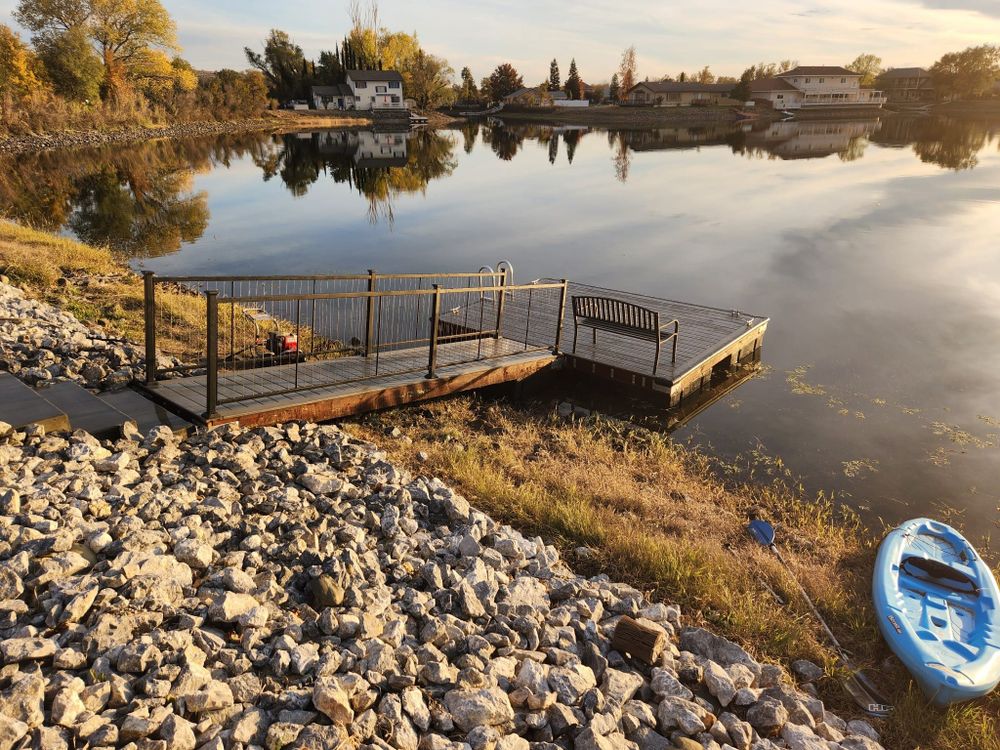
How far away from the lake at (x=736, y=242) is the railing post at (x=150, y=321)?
7.64 metres

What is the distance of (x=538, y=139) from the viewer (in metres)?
78.2

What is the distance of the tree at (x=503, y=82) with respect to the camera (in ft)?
431

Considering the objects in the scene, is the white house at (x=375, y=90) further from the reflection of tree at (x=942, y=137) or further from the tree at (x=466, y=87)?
the reflection of tree at (x=942, y=137)

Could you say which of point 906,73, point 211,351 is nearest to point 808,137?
point 211,351

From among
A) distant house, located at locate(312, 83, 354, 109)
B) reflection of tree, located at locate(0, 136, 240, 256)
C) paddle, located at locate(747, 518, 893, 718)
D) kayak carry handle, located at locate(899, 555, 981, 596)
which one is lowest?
paddle, located at locate(747, 518, 893, 718)

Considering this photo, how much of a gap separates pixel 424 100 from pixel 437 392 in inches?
4393

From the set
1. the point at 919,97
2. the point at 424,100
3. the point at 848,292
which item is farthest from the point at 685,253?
the point at 919,97

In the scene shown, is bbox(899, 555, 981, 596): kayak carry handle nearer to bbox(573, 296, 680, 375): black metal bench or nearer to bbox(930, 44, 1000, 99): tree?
bbox(573, 296, 680, 375): black metal bench

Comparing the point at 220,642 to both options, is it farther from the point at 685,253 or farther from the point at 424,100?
the point at 424,100

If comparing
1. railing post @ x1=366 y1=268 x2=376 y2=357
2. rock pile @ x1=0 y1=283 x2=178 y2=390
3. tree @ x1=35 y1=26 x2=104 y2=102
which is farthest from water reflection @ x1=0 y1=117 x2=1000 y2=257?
railing post @ x1=366 y1=268 x2=376 y2=357

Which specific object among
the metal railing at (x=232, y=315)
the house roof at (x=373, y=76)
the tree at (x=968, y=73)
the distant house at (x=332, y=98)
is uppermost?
the tree at (x=968, y=73)

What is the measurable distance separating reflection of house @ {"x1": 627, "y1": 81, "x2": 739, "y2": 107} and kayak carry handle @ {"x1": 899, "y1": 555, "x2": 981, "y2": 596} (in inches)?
4905

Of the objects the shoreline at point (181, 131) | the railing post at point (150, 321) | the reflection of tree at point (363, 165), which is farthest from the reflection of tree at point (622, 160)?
the railing post at point (150, 321)

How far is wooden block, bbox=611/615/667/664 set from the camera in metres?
4.27
